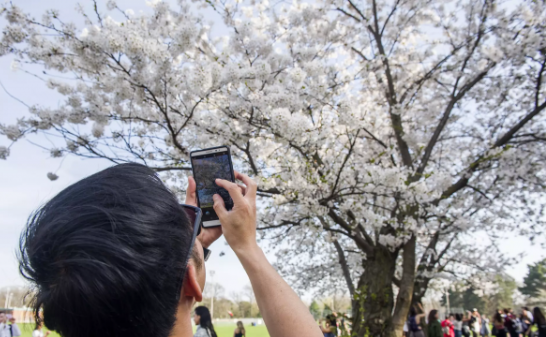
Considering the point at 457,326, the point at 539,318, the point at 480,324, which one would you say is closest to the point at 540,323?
the point at 539,318

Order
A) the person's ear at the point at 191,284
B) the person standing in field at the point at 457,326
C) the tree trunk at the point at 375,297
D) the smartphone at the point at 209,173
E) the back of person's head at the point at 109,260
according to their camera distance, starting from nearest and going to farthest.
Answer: the back of person's head at the point at 109,260 < the person's ear at the point at 191,284 < the smartphone at the point at 209,173 < the tree trunk at the point at 375,297 < the person standing in field at the point at 457,326

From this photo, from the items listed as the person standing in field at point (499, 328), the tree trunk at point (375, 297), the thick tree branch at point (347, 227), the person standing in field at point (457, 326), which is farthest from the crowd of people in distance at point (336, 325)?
the person standing in field at point (457, 326)

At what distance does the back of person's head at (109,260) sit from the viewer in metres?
0.71

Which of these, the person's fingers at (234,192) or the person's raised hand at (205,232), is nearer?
the person's fingers at (234,192)

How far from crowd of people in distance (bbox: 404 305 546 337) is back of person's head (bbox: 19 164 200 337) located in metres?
8.44

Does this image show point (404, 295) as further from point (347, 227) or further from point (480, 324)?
point (480, 324)

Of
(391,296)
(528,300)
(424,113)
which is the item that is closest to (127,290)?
(391,296)

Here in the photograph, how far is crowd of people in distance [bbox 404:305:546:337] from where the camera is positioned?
8188 mm

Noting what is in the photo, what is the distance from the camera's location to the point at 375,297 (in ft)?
24.6

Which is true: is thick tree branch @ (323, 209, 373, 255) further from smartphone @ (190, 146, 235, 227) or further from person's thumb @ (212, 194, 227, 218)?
person's thumb @ (212, 194, 227, 218)

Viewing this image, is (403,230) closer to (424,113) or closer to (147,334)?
(424,113)

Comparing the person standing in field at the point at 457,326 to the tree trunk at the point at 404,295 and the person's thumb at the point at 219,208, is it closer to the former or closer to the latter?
the tree trunk at the point at 404,295

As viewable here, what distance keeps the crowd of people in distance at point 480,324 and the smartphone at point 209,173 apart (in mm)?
7949

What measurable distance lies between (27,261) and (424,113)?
397 inches
